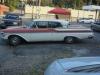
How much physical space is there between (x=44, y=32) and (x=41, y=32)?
17cm

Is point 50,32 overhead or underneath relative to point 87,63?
underneath

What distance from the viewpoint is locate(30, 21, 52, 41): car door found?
56.3ft

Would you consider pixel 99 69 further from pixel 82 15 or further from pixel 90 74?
pixel 82 15

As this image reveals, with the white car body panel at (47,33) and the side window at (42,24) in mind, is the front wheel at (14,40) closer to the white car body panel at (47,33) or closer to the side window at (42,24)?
the white car body panel at (47,33)

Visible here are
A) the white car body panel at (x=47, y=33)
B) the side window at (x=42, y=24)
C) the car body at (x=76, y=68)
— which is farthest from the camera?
the side window at (x=42, y=24)

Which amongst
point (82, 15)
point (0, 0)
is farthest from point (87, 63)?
point (0, 0)

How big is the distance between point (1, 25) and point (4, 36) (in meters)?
11.2

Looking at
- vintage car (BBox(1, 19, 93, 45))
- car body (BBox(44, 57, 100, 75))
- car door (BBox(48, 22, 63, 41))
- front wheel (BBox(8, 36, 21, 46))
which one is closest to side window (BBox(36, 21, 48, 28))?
vintage car (BBox(1, 19, 93, 45))

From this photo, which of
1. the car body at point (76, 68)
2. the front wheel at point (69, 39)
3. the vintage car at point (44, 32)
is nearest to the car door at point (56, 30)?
the vintage car at point (44, 32)

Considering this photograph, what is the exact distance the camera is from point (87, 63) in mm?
4098

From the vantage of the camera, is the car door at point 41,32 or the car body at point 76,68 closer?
the car body at point 76,68

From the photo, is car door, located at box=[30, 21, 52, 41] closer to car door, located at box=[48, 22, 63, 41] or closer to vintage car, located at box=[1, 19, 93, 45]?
vintage car, located at box=[1, 19, 93, 45]

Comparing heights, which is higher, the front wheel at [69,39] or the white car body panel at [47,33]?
the white car body panel at [47,33]

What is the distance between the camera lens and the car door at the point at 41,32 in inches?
675
